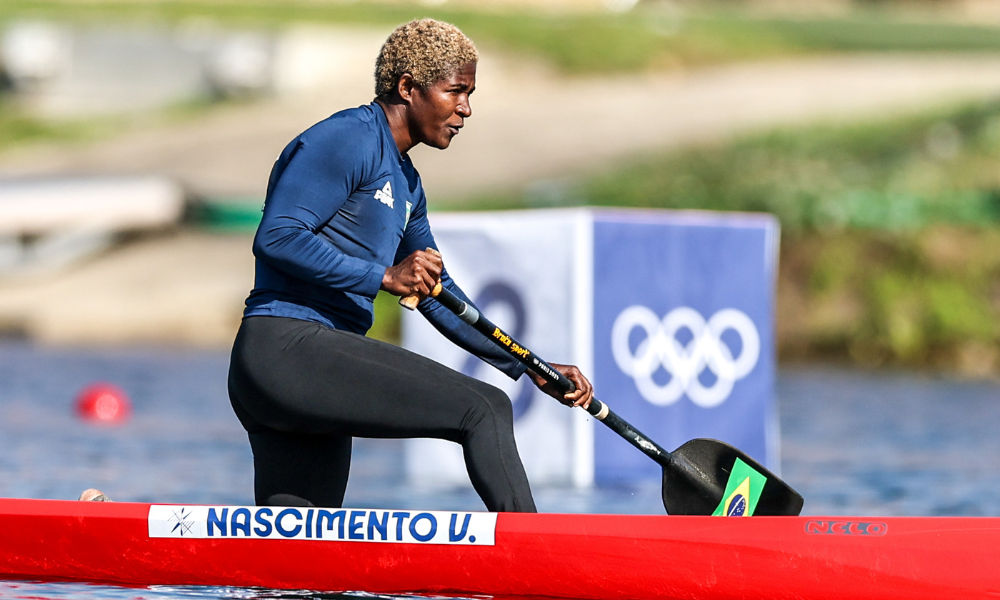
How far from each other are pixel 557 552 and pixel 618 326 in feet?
12.6

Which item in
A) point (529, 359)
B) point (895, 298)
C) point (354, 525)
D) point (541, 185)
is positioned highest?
point (529, 359)

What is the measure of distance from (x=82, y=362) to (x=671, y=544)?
1372 cm

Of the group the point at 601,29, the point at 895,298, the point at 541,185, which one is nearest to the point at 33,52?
the point at 601,29

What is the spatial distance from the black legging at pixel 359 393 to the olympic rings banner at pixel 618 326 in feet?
12.4

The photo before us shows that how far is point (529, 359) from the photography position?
5320 mm

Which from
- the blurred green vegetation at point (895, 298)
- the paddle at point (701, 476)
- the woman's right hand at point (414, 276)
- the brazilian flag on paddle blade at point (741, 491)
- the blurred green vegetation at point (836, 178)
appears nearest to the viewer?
the woman's right hand at point (414, 276)

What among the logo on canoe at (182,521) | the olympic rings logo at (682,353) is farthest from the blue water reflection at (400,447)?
the logo on canoe at (182,521)

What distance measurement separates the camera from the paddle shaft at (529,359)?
514 centimetres

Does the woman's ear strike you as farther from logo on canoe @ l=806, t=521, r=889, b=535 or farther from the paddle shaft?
logo on canoe @ l=806, t=521, r=889, b=535

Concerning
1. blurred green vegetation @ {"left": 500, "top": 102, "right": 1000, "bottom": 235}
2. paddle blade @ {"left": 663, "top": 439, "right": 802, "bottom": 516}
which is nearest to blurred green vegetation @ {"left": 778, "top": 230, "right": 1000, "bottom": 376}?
blurred green vegetation @ {"left": 500, "top": 102, "right": 1000, "bottom": 235}

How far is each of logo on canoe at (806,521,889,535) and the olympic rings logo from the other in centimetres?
381

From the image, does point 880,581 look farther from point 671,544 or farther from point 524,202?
point 524,202

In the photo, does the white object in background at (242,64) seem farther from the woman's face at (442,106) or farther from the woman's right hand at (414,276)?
the woman's right hand at (414,276)

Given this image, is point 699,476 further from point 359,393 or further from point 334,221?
point 334,221
